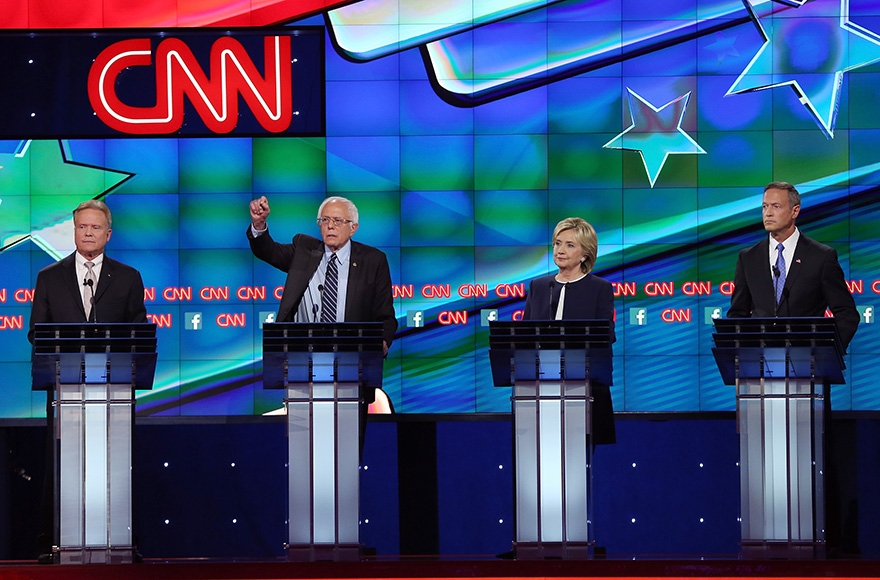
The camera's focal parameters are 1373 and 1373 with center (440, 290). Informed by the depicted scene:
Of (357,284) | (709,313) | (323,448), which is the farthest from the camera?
(709,313)

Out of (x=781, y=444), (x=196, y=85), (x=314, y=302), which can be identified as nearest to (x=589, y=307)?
(x=781, y=444)

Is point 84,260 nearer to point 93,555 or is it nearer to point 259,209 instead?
point 259,209

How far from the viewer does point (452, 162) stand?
7.61 m

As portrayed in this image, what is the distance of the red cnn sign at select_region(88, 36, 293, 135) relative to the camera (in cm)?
762

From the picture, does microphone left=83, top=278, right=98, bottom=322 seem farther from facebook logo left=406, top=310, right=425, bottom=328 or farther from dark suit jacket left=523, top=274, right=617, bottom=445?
facebook logo left=406, top=310, right=425, bottom=328

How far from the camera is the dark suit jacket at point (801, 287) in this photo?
18.0 ft

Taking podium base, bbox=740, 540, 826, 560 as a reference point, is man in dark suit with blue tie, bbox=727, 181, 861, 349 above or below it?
above

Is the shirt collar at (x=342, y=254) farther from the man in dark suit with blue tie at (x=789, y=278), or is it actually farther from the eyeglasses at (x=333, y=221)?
the man in dark suit with blue tie at (x=789, y=278)

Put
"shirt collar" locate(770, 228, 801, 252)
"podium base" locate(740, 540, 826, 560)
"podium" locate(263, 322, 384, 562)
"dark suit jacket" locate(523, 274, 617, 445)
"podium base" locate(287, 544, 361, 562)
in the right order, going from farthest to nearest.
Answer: "shirt collar" locate(770, 228, 801, 252)
"dark suit jacket" locate(523, 274, 617, 445)
"podium" locate(263, 322, 384, 562)
"podium base" locate(287, 544, 361, 562)
"podium base" locate(740, 540, 826, 560)

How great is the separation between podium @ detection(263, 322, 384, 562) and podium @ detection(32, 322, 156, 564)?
540 mm

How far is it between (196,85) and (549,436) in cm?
360

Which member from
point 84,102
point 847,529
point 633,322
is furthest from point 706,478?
point 84,102

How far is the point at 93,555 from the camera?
4.93 m

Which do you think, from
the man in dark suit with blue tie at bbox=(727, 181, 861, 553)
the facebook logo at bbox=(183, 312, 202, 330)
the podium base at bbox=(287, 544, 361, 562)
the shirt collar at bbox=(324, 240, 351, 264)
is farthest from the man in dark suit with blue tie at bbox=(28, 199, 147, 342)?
the man in dark suit with blue tie at bbox=(727, 181, 861, 553)
